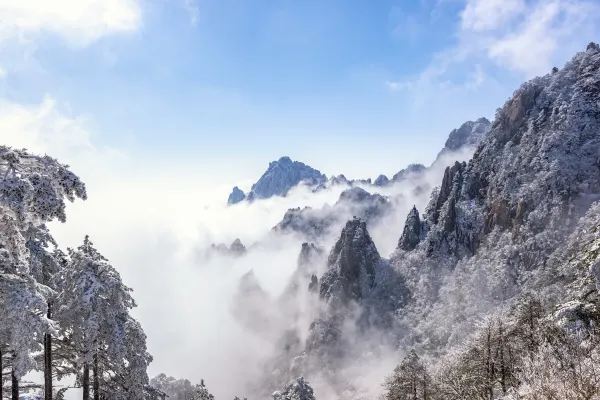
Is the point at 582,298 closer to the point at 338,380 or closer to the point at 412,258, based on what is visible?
the point at 338,380

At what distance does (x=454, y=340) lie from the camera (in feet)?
461

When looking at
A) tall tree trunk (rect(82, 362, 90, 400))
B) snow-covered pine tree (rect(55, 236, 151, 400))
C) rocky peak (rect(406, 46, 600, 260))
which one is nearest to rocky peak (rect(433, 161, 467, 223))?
rocky peak (rect(406, 46, 600, 260))

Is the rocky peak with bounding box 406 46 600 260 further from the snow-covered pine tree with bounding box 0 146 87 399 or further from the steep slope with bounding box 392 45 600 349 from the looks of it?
the snow-covered pine tree with bounding box 0 146 87 399

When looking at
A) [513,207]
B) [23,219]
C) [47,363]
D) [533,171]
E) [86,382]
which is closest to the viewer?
[23,219]

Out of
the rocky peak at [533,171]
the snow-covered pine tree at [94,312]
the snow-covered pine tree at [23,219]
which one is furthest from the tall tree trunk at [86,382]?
the rocky peak at [533,171]

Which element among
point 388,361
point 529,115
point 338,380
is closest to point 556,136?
point 529,115

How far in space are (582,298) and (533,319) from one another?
5.74 meters

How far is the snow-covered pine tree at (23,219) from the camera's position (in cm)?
1235

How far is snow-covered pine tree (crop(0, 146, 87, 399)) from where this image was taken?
12.4m

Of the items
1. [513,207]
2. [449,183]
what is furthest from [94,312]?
[449,183]

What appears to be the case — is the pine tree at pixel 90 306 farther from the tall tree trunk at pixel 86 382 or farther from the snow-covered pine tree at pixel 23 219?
the snow-covered pine tree at pixel 23 219

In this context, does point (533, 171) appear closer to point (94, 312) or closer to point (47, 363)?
point (94, 312)

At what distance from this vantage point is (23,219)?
41.2 ft

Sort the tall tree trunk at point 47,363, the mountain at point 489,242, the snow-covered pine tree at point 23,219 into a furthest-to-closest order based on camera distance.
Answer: the mountain at point 489,242 → the tall tree trunk at point 47,363 → the snow-covered pine tree at point 23,219
